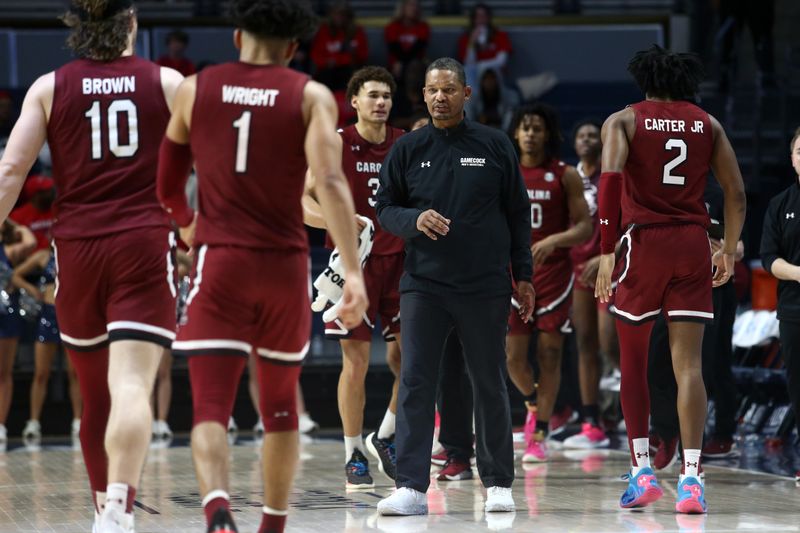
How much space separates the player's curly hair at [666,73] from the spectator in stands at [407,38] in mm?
9044

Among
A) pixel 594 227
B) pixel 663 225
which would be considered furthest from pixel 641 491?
pixel 594 227

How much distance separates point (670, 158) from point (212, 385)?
2901 mm

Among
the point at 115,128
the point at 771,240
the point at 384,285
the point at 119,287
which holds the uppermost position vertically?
the point at 115,128

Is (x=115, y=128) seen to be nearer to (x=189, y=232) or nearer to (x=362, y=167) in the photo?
(x=189, y=232)

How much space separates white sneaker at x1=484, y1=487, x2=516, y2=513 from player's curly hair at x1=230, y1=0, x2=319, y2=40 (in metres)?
2.65

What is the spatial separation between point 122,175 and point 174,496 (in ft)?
8.56

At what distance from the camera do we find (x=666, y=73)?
648cm

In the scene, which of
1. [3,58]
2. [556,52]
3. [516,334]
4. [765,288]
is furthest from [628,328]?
[3,58]

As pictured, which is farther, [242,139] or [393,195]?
[393,195]

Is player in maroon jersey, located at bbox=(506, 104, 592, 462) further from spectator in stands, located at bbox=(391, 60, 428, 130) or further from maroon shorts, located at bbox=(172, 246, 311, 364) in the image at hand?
spectator in stands, located at bbox=(391, 60, 428, 130)

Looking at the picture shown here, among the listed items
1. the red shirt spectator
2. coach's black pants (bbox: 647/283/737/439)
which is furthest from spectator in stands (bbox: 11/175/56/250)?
the red shirt spectator

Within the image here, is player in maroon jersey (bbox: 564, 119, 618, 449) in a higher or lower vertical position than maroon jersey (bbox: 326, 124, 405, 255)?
lower

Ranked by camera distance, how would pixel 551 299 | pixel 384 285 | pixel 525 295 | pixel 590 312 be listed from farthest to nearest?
pixel 590 312 < pixel 551 299 < pixel 384 285 < pixel 525 295

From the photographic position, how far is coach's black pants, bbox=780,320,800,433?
24.9ft
